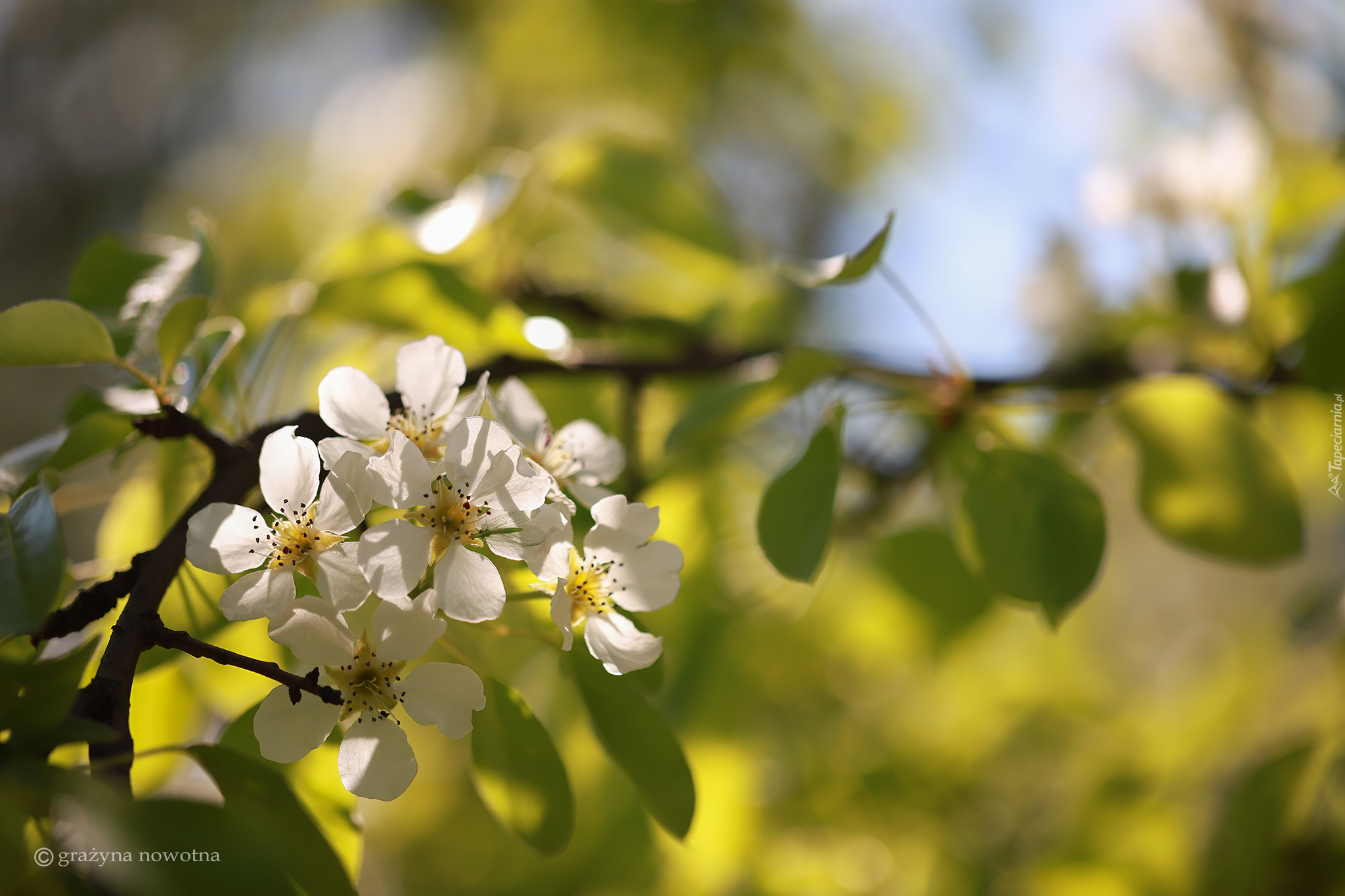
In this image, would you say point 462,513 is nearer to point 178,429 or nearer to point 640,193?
point 178,429

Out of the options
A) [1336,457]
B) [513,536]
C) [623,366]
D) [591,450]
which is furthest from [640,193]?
[1336,457]

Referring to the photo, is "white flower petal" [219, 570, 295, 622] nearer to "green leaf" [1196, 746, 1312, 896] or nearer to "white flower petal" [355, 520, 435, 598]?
"white flower petal" [355, 520, 435, 598]

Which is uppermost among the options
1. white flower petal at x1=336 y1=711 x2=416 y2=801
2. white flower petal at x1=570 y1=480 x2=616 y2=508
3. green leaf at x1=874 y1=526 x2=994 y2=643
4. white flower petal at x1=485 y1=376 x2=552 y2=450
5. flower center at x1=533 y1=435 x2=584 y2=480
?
white flower petal at x1=485 y1=376 x2=552 y2=450

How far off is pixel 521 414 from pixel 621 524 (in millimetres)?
105

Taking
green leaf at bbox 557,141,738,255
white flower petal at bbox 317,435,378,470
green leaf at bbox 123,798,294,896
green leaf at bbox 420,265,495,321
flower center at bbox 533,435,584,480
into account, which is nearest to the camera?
green leaf at bbox 123,798,294,896

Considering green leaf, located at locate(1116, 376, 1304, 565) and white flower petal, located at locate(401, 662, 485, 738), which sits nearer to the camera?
white flower petal, located at locate(401, 662, 485, 738)

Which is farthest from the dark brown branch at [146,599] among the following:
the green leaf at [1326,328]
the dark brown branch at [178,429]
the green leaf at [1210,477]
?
the green leaf at [1326,328]

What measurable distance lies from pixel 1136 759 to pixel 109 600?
3.73ft

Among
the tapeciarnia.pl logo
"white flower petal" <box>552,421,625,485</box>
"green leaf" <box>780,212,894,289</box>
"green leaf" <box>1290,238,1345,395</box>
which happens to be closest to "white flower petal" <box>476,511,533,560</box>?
"white flower petal" <box>552,421,625,485</box>

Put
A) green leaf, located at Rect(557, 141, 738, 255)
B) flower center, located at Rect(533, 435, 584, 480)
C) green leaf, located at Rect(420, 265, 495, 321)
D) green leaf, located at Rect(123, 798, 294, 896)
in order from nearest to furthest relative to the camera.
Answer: green leaf, located at Rect(123, 798, 294, 896) → flower center, located at Rect(533, 435, 584, 480) → green leaf, located at Rect(420, 265, 495, 321) → green leaf, located at Rect(557, 141, 738, 255)

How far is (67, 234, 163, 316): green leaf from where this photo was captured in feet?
1.77

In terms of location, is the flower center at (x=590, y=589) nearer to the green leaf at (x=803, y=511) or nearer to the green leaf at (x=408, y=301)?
the green leaf at (x=803, y=511)

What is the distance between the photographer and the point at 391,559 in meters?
0.36

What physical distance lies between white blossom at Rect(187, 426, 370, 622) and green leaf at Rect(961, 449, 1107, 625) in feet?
1.23
